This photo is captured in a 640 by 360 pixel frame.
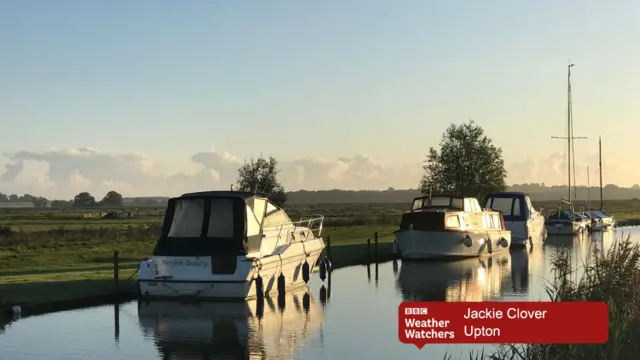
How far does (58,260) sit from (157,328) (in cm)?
1788

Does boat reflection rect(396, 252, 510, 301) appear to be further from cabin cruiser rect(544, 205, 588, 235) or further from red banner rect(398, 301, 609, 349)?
cabin cruiser rect(544, 205, 588, 235)

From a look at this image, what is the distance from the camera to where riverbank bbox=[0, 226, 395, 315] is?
24.1m

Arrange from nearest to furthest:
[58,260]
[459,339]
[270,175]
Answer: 1. [459,339]
2. [58,260]
3. [270,175]

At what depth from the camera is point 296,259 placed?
2978 centimetres

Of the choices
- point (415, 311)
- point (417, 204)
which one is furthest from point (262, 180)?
point (415, 311)

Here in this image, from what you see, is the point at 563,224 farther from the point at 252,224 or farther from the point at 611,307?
the point at 611,307

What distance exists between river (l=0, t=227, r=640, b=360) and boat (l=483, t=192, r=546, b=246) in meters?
25.7

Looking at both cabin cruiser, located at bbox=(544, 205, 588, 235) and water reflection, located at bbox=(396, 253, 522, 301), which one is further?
cabin cruiser, located at bbox=(544, 205, 588, 235)

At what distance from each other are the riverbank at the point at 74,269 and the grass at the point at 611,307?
485 inches

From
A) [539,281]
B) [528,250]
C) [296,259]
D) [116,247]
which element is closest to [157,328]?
[296,259]

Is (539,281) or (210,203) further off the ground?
(210,203)

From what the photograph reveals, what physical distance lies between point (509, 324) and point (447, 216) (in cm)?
2756

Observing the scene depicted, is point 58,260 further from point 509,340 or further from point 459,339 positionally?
point 509,340

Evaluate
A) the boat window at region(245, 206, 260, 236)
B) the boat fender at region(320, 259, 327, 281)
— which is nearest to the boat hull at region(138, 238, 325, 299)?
the boat window at region(245, 206, 260, 236)
